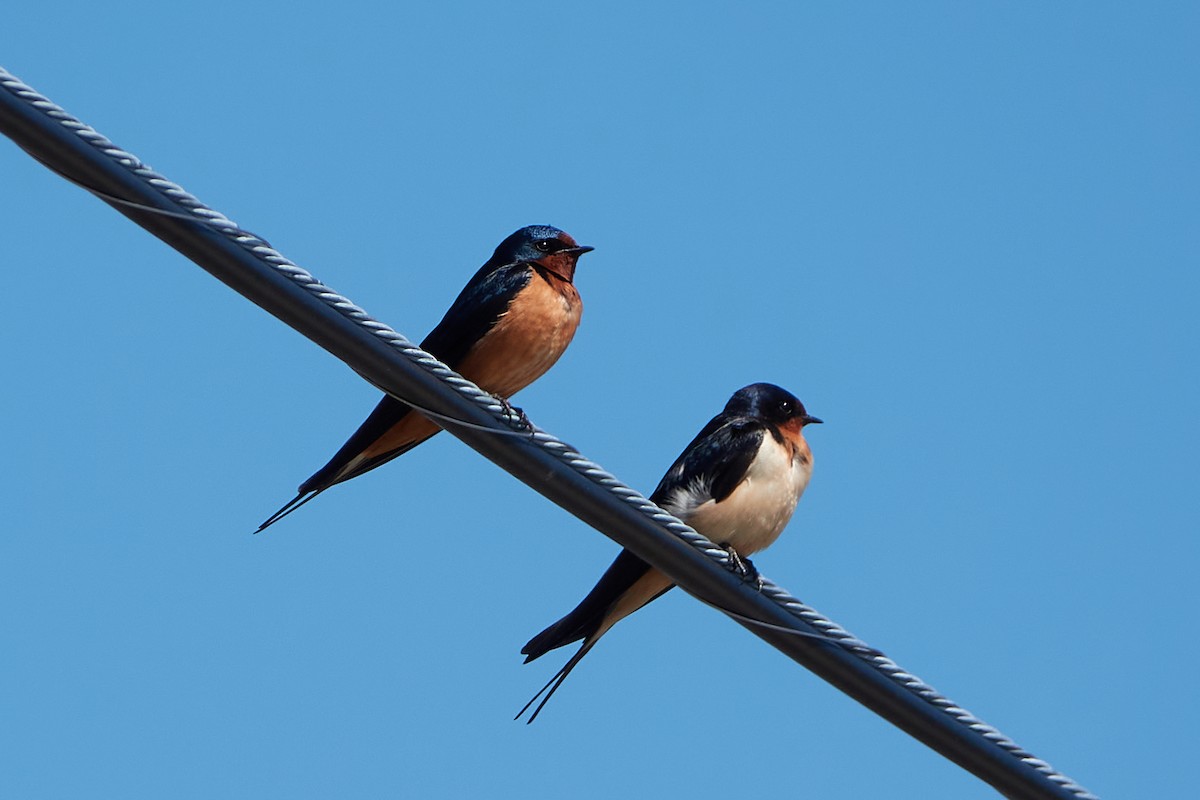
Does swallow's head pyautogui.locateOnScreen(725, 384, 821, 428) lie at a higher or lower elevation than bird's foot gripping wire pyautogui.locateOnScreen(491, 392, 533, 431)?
higher

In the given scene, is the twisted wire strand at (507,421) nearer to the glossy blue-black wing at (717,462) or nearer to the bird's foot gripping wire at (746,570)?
the bird's foot gripping wire at (746,570)

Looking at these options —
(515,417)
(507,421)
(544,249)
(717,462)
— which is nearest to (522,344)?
(544,249)

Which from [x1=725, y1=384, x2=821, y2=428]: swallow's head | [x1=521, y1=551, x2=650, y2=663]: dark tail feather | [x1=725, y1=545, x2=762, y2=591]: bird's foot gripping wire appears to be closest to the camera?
[x1=725, y1=545, x2=762, y2=591]: bird's foot gripping wire

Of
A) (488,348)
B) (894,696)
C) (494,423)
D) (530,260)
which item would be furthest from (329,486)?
(894,696)

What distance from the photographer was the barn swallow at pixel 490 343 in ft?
18.6

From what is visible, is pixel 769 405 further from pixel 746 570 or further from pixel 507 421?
pixel 507 421

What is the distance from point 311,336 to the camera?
334 cm

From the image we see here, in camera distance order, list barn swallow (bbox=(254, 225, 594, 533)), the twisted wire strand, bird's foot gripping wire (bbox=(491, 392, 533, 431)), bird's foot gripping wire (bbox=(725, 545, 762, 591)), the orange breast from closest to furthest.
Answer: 1. the twisted wire strand
2. bird's foot gripping wire (bbox=(491, 392, 533, 431))
3. bird's foot gripping wire (bbox=(725, 545, 762, 591))
4. barn swallow (bbox=(254, 225, 594, 533))
5. the orange breast

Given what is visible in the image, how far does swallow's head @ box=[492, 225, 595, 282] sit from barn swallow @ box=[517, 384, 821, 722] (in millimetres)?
785

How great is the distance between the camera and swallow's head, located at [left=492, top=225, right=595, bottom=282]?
6371mm

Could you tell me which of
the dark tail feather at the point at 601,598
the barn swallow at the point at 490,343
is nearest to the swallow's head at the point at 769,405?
the barn swallow at the point at 490,343

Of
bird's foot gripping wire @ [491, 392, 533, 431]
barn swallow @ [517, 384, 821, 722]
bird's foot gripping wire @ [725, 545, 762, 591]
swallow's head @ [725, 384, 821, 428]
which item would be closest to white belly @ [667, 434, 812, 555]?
barn swallow @ [517, 384, 821, 722]

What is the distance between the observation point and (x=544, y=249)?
641 centimetres

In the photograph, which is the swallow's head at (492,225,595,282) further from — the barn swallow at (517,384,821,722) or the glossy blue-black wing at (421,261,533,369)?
the barn swallow at (517,384,821,722)
